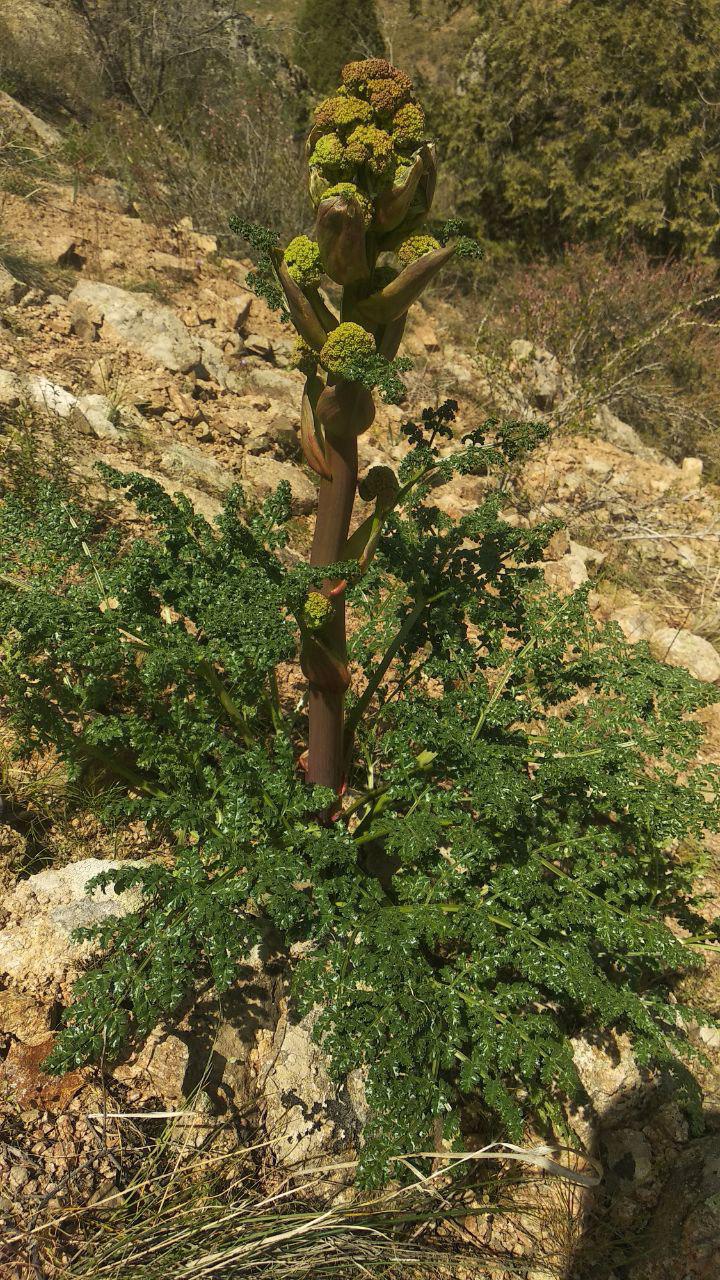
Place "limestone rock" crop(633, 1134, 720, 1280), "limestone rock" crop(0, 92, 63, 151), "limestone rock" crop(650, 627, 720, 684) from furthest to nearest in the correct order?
"limestone rock" crop(0, 92, 63, 151) < "limestone rock" crop(650, 627, 720, 684) < "limestone rock" crop(633, 1134, 720, 1280)

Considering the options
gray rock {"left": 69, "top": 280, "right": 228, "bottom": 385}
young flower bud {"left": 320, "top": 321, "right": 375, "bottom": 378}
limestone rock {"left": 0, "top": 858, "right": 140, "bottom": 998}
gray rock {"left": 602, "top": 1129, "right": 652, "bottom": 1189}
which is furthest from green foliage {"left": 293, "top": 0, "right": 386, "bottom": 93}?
gray rock {"left": 602, "top": 1129, "right": 652, "bottom": 1189}

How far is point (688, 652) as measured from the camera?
4.35 m

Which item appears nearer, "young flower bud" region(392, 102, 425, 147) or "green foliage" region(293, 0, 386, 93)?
"young flower bud" region(392, 102, 425, 147)

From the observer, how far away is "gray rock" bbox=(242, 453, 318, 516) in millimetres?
4316

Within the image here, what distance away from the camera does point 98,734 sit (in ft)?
6.91

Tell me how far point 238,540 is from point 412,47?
18294mm

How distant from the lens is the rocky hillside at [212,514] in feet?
6.43

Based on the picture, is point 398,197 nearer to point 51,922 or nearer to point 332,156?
point 332,156

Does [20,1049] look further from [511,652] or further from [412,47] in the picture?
[412,47]

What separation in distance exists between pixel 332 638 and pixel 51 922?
1.23 m

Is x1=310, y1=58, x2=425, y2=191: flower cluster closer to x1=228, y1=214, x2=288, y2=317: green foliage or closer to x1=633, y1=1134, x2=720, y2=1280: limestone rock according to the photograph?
x1=228, y1=214, x2=288, y2=317: green foliage

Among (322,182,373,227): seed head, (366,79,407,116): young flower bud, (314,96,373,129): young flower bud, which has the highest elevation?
(366,79,407,116): young flower bud

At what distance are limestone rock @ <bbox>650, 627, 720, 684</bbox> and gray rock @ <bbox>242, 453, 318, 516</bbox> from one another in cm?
240

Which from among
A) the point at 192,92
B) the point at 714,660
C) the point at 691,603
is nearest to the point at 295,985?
the point at 714,660
